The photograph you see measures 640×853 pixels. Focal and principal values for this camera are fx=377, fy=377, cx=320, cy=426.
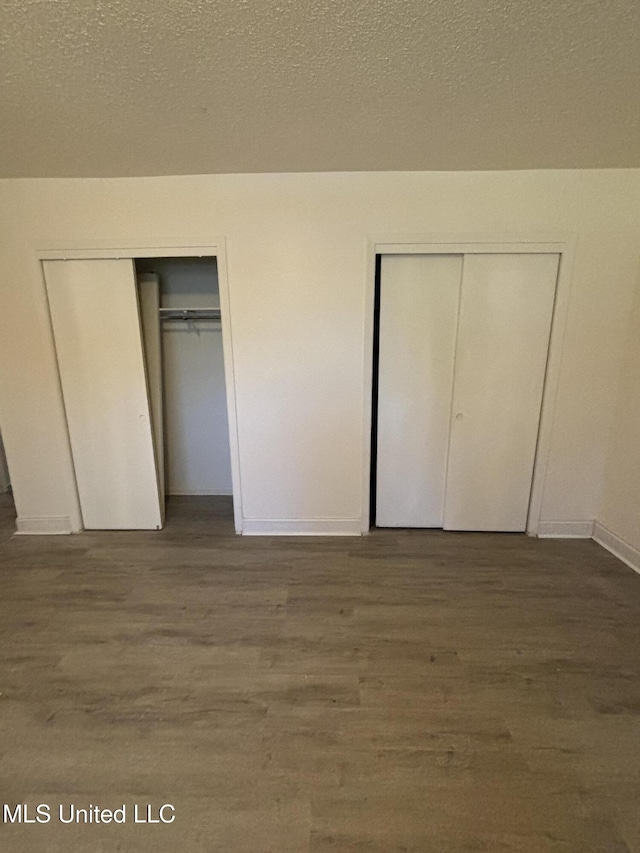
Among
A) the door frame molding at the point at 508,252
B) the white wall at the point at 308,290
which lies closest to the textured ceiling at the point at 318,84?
the white wall at the point at 308,290

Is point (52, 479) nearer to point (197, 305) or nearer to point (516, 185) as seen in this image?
point (197, 305)

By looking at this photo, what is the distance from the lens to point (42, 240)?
2.49m

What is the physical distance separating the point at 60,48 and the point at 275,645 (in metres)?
2.60

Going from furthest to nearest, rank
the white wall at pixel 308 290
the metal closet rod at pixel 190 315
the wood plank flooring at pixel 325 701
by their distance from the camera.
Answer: the metal closet rod at pixel 190 315, the white wall at pixel 308 290, the wood plank flooring at pixel 325 701

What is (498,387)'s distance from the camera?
2.64m

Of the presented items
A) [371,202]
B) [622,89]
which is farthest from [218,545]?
[622,89]

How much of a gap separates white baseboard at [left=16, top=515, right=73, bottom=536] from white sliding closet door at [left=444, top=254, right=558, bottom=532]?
2.96 meters

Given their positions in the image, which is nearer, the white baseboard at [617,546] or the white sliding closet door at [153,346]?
the white baseboard at [617,546]

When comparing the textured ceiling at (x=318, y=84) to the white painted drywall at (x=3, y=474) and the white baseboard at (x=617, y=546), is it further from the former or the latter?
the white painted drywall at (x=3, y=474)

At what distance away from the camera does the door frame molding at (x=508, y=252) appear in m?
2.41

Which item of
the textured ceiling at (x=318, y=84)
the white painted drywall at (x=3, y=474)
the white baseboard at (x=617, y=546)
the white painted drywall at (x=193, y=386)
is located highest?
the textured ceiling at (x=318, y=84)

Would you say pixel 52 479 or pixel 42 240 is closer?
pixel 42 240

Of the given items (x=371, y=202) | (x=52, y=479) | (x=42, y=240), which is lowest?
(x=52, y=479)

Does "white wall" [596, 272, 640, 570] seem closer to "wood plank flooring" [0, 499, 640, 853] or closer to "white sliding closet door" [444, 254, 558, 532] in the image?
"wood plank flooring" [0, 499, 640, 853]
